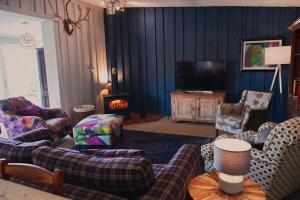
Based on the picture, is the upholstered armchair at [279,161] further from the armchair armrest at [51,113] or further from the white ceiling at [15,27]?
the white ceiling at [15,27]

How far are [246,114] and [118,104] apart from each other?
3066 mm

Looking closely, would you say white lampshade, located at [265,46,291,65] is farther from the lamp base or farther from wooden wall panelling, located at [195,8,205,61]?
the lamp base

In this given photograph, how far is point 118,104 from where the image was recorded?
5.68 meters

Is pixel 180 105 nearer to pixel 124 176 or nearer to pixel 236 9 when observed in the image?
pixel 236 9

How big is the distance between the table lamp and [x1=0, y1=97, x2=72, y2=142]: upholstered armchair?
288 cm

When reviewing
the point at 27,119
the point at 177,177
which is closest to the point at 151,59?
the point at 27,119

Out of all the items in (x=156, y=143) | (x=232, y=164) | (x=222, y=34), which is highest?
(x=222, y=34)

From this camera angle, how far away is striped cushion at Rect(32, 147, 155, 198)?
1295 mm

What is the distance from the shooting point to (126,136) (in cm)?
449

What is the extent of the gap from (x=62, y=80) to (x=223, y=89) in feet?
11.6

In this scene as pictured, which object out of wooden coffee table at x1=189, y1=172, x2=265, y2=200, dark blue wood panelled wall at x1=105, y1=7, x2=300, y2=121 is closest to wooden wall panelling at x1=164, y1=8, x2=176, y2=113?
dark blue wood panelled wall at x1=105, y1=7, x2=300, y2=121

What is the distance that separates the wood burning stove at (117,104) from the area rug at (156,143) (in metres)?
1.08

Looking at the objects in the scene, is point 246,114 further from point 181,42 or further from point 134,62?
point 134,62

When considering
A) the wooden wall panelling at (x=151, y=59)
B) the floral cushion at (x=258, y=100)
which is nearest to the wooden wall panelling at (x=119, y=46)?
the wooden wall panelling at (x=151, y=59)
